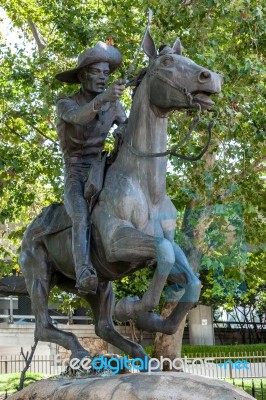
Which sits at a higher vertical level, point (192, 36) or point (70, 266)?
point (192, 36)

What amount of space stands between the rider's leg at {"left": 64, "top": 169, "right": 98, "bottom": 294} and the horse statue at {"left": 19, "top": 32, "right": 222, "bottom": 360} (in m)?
0.11

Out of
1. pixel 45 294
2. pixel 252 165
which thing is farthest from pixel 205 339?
pixel 45 294

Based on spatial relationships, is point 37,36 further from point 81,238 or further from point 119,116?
point 81,238

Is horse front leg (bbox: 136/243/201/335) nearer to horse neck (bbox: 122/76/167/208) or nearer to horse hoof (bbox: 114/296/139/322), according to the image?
horse hoof (bbox: 114/296/139/322)

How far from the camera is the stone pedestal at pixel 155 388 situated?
5.43 metres

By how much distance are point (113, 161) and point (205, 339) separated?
28004 millimetres

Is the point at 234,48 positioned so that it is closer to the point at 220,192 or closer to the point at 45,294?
the point at 220,192

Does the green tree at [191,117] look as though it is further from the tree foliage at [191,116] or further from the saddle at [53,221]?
the saddle at [53,221]

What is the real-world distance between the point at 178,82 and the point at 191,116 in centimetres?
766

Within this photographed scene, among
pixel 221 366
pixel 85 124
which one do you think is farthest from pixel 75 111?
pixel 221 366

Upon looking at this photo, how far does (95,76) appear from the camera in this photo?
7.37 metres

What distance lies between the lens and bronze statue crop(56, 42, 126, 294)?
6812mm

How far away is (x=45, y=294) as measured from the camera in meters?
7.43

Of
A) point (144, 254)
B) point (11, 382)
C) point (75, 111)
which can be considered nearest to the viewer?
point (144, 254)
